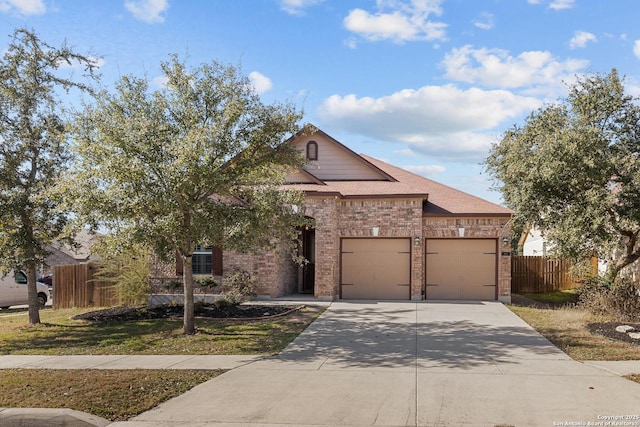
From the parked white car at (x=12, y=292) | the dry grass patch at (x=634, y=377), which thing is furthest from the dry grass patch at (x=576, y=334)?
the parked white car at (x=12, y=292)

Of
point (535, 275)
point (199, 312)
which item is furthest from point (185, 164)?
point (535, 275)

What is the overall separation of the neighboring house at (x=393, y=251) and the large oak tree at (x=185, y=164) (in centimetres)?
554

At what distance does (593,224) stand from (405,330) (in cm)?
510

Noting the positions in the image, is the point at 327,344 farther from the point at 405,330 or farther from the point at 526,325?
the point at 526,325

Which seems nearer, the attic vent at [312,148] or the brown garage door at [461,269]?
the brown garage door at [461,269]

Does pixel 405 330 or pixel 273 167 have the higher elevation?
pixel 273 167

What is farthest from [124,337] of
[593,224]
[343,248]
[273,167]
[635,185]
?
[635,185]

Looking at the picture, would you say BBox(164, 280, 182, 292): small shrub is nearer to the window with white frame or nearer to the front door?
the window with white frame

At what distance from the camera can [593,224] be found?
43.2 ft

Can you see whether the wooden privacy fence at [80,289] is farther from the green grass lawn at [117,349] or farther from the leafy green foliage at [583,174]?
the leafy green foliage at [583,174]

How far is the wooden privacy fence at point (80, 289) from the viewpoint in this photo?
810 inches

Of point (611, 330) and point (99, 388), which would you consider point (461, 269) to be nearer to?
point (611, 330)

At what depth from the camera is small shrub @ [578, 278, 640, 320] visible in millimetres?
14414

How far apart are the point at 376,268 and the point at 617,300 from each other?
24.9ft
